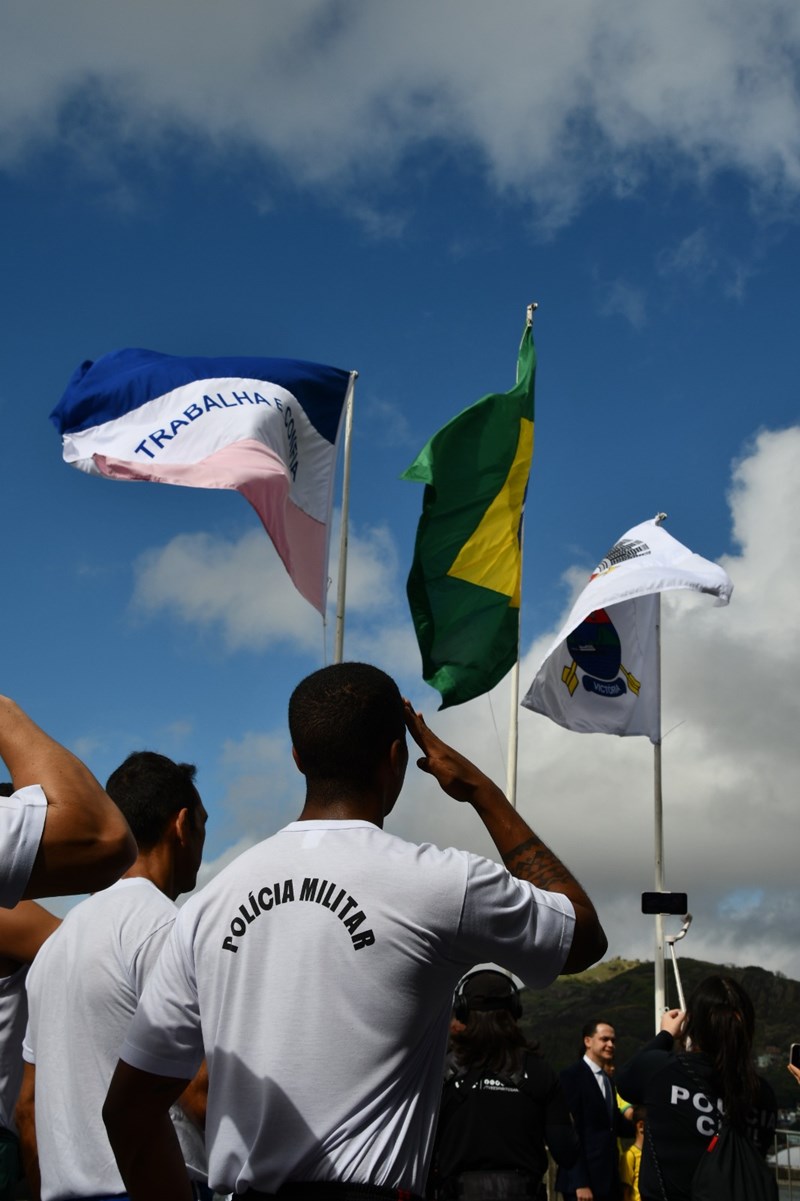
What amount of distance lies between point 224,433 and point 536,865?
32.2 feet

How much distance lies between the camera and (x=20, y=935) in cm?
389

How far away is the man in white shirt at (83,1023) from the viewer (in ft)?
11.2

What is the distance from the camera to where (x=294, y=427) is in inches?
520

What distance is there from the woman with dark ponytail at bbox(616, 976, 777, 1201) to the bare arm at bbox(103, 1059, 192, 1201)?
2848mm

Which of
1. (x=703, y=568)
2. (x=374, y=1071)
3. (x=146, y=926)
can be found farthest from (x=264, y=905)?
(x=703, y=568)

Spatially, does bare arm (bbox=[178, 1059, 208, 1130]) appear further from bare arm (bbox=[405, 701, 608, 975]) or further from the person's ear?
bare arm (bbox=[405, 701, 608, 975])

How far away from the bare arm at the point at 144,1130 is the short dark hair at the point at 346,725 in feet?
2.22

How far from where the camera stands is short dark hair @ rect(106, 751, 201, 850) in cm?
400

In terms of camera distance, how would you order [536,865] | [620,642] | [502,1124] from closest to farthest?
[536,865] → [502,1124] → [620,642]

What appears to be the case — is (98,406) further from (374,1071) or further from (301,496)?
(374,1071)

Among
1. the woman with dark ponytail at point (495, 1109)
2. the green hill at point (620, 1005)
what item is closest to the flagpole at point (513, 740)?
the woman with dark ponytail at point (495, 1109)

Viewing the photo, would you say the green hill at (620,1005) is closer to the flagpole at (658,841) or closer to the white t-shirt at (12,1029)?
the flagpole at (658,841)

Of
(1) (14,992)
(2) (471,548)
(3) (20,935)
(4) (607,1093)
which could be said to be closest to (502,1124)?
(1) (14,992)

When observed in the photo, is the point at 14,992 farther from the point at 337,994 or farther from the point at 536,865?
the point at 536,865
